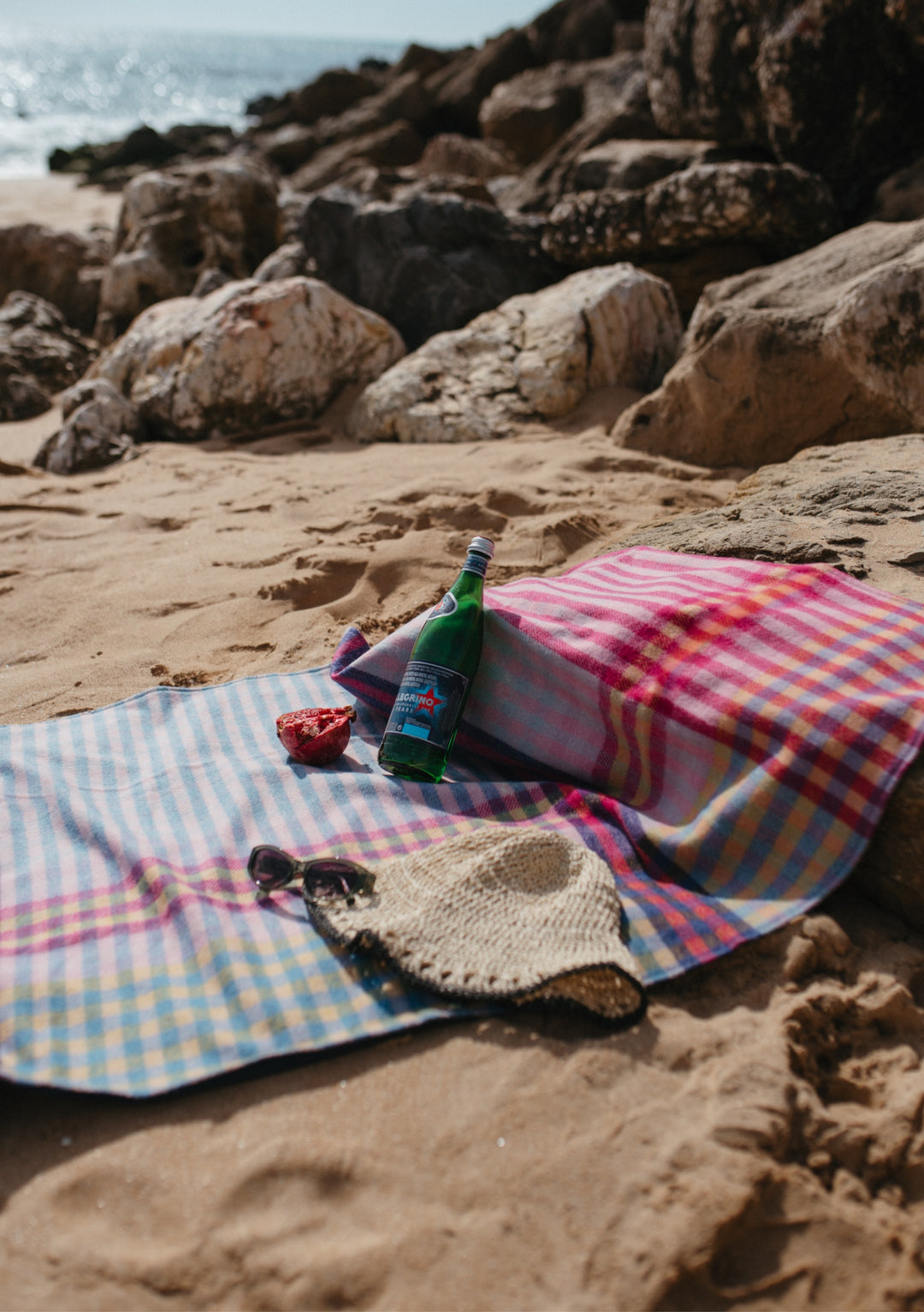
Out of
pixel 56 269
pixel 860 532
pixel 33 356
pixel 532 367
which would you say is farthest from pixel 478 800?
pixel 56 269

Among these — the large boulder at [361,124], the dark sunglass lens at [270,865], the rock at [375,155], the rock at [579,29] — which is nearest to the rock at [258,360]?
the dark sunglass lens at [270,865]

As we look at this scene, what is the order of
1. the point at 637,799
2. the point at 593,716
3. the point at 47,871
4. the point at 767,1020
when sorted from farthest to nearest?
the point at 593,716, the point at 637,799, the point at 47,871, the point at 767,1020

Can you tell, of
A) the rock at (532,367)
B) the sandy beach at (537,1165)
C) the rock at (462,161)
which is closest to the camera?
the sandy beach at (537,1165)

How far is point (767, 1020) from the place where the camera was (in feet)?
5.05

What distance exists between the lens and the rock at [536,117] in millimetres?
13352

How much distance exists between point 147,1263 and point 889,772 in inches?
Answer: 58.8

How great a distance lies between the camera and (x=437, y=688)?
2225 mm

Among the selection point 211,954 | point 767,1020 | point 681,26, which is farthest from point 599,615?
point 681,26

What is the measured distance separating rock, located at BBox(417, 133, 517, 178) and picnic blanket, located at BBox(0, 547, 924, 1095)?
10.9 metres

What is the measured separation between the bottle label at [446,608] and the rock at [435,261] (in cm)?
420

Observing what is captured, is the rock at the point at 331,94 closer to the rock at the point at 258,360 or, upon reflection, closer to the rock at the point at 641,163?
the rock at the point at 641,163

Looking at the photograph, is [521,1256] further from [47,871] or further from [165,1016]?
[47,871]

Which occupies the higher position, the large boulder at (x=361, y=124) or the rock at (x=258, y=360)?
the large boulder at (x=361, y=124)

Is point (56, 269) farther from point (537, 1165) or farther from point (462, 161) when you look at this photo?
point (537, 1165)
